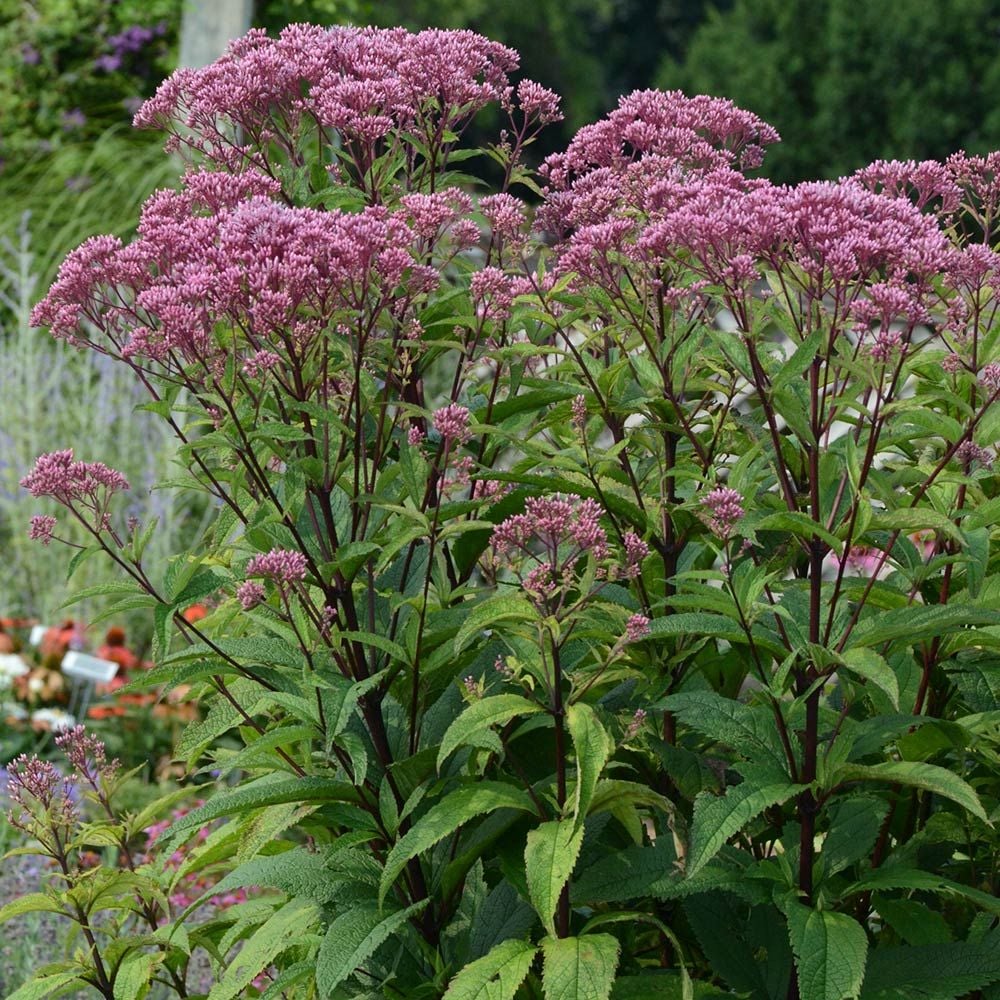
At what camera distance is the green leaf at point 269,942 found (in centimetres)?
232

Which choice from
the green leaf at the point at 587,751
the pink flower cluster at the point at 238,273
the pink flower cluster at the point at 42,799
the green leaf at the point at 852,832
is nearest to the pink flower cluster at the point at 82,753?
the pink flower cluster at the point at 42,799

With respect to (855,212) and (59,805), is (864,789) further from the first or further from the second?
(59,805)

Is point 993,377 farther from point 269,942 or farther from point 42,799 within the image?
point 42,799

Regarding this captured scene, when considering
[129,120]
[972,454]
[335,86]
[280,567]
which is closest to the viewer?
[280,567]

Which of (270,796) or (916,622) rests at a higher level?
(916,622)

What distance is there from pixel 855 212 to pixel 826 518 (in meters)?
0.42

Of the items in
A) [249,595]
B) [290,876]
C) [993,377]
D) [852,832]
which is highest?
[993,377]

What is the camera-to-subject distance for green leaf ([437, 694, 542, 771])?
6.48ft

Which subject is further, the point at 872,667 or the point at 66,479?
the point at 66,479

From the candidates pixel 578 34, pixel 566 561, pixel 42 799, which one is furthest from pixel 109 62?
pixel 578 34

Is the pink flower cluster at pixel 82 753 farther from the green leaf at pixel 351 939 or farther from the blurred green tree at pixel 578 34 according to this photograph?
the blurred green tree at pixel 578 34

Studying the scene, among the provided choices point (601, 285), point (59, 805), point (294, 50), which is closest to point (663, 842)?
point (601, 285)

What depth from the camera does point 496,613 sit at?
2.02m

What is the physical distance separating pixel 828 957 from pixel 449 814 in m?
0.52
